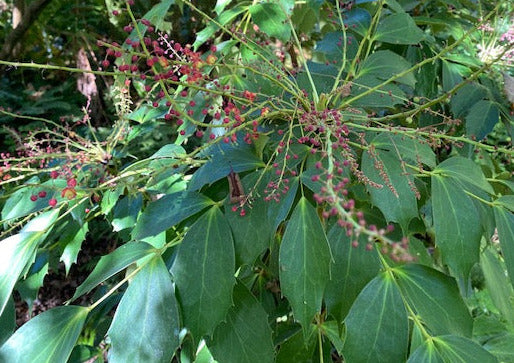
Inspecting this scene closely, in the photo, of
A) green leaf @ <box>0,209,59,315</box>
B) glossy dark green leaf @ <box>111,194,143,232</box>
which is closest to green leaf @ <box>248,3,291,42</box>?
glossy dark green leaf @ <box>111,194,143,232</box>

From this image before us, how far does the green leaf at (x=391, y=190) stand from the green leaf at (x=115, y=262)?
0.29 m

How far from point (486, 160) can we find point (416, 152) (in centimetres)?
62

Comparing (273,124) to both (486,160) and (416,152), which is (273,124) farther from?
(486,160)

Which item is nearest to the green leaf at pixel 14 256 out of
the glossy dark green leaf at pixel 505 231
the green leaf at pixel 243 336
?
the green leaf at pixel 243 336

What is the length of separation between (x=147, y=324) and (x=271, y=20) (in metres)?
0.53

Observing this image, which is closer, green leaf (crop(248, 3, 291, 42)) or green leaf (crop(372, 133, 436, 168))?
green leaf (crop(372, 133, 436, 168))

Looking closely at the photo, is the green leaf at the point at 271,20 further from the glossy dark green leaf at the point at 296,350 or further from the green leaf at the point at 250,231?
the glossy dark green leaf at the point at 296,350

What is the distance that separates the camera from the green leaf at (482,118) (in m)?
0.84

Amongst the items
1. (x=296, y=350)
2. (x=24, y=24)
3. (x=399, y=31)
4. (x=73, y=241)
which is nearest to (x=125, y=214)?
(x=73, y=241)

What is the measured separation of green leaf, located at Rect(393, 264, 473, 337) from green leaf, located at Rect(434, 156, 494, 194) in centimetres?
13

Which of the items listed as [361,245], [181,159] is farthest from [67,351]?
[361,245]

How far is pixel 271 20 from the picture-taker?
778mm

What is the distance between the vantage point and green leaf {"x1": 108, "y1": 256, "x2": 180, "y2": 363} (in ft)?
1.68

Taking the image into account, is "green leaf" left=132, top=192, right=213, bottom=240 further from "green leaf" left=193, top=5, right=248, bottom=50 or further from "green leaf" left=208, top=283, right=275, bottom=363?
"green leaf" left=193, top=5, right=248, bottom=50
